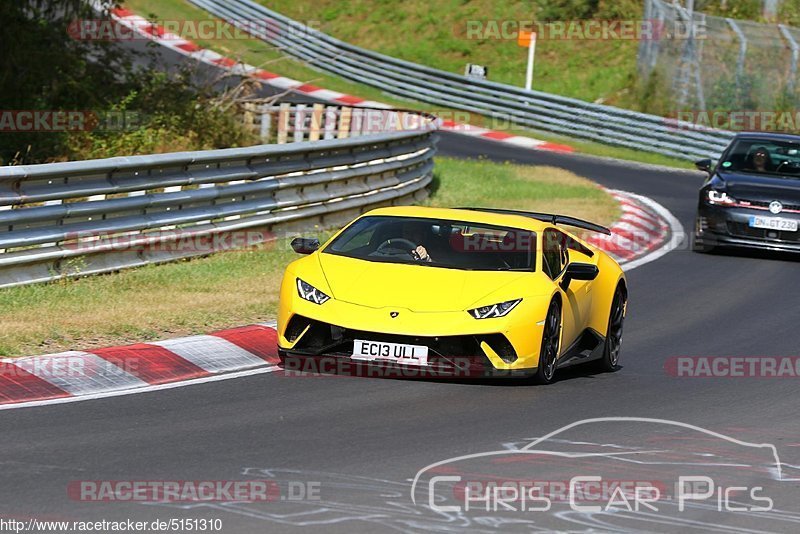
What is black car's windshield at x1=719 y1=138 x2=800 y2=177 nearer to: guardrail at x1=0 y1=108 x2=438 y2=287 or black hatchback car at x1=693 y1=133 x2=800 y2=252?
black hatchback car at x1=693 y1=133 x2=800 y2=252

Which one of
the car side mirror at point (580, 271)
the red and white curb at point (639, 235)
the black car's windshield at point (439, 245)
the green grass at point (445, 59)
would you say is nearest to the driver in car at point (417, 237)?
the black car's windshield at point (439, 245)

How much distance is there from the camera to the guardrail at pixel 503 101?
33.9m

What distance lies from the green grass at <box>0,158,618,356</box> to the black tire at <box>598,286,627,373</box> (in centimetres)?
281

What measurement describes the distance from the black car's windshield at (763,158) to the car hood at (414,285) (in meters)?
10.00

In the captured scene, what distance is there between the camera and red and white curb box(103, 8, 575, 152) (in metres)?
34.4

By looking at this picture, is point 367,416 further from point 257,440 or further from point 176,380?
point 176,380

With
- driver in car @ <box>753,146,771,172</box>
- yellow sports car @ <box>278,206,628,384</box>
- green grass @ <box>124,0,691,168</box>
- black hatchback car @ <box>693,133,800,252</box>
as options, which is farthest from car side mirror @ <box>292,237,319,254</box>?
green grass @ <box>124,0,691,168</box>

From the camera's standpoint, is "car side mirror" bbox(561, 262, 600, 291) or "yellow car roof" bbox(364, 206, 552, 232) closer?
"car side mirror" bbox(561, 262, 600, 291)

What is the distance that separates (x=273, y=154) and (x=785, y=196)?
6.74m

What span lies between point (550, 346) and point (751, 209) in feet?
29.8

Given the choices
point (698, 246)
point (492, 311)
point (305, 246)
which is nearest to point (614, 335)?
point (492, 311)

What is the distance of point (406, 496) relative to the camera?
6.99m

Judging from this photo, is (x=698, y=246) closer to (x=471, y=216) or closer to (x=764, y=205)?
(x=764, y=205)

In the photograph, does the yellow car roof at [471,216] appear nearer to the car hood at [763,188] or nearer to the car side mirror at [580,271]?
the car side mirror at [580,271]
